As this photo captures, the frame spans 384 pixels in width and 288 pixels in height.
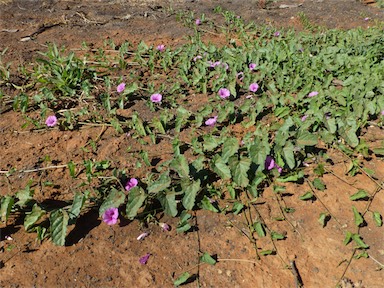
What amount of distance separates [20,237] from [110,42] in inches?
102

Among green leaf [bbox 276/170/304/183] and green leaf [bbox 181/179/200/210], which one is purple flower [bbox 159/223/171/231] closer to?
green leaf [bbox 181/179/200/210]

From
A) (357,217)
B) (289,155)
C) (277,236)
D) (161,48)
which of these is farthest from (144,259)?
(161,48)

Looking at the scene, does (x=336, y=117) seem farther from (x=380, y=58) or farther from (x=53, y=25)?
(x=53, y=25)

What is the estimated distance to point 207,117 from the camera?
106 inches

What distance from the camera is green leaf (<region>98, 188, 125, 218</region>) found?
1864mm

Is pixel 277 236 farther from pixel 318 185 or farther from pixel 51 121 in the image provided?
pixel 51 121

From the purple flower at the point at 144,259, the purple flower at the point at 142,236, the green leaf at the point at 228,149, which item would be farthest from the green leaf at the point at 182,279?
the green leaf at the point at 228,149

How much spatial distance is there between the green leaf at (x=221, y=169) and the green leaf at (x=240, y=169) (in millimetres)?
28

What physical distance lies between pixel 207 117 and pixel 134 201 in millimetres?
1054

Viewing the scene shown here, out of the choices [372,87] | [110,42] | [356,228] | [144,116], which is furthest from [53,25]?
[356,228]

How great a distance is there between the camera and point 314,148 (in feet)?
7.65

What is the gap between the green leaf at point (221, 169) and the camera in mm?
1960

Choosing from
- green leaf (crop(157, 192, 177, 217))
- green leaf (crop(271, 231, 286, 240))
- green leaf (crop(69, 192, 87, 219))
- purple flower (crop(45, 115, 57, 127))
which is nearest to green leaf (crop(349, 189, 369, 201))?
green leaf (crop(271, 231, 286, 240))

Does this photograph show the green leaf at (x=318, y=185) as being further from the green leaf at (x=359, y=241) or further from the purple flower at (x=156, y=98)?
the purple flower at (x=156, y=98)
